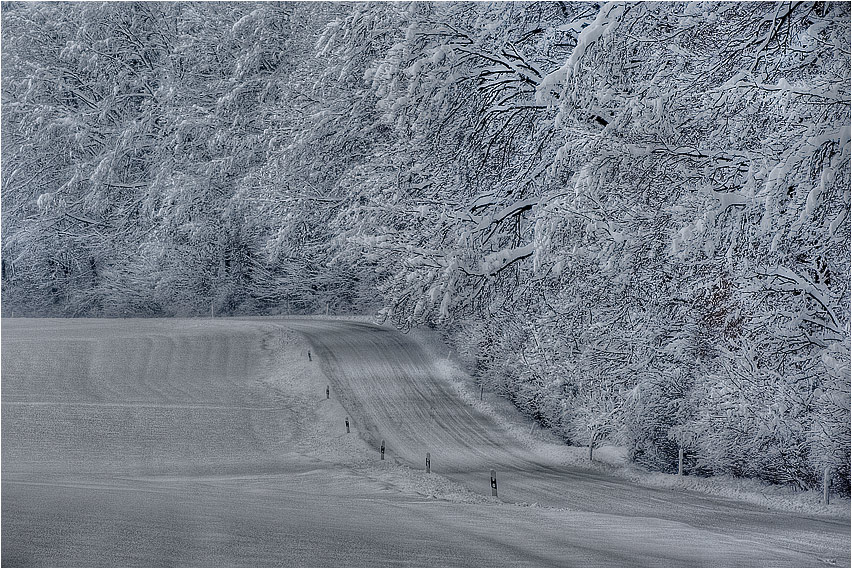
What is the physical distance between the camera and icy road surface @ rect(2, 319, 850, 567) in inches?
307

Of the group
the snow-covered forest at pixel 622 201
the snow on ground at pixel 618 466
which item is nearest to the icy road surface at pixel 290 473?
the snow on ground at pixel 618 466

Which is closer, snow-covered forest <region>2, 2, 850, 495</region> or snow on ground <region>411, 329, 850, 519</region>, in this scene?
snow-covered forest <region>2, 2, 850, 495</region>

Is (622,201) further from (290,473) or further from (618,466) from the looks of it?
(618,466)

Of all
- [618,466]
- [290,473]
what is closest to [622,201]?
[290,473]

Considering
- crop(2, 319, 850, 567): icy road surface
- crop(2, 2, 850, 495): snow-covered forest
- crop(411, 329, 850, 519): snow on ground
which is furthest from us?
crop(411, 329, 850, 519): snow on ground

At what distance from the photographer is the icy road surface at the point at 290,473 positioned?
25.6 ft

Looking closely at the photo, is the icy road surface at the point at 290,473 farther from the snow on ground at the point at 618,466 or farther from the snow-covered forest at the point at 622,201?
the snow-covered forest at the point at 622,201

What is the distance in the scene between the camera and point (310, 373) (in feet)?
102

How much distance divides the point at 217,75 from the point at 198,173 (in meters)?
4.67

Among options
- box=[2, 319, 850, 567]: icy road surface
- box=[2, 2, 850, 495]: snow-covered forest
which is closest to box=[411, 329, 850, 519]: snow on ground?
box=[2, 2, 850, 495]: snow-covered forest

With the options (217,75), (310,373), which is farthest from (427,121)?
(217,75)

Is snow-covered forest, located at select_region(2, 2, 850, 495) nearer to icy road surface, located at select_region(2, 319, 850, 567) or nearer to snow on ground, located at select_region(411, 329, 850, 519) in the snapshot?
snow on ground, located at select_region(411, 329, 850, 519)

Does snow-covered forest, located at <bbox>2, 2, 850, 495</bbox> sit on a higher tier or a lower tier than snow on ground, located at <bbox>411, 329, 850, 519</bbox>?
higher

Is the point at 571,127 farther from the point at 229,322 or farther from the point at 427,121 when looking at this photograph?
the point at 229,322
